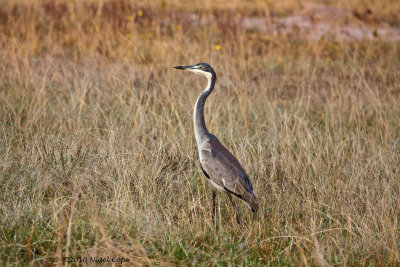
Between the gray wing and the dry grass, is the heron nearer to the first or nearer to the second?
the gray wing

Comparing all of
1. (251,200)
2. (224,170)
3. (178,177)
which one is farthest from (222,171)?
(178,177)

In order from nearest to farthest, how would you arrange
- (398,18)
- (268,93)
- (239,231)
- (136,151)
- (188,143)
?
(239,231), (136,151), (188,143), (268,93), (398,18)

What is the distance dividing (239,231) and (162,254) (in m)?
0.71

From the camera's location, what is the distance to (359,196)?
3898 millimetres

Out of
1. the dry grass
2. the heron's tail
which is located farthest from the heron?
the dry grass

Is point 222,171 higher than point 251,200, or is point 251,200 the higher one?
point 222,171

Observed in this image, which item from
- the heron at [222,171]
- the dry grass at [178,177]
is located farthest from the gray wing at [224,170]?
the dry grass at [178,177]

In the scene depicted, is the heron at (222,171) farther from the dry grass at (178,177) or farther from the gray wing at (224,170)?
the dry grass at (178,177)

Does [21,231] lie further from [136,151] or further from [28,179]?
[136,151]

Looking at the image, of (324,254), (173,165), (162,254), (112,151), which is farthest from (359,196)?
(112,151)

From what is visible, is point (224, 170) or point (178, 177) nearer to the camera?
point (224, 170)

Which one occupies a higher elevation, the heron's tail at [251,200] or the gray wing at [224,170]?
the gray wing at [224,170]

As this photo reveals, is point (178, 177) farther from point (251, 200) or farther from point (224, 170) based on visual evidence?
point (251, 200)

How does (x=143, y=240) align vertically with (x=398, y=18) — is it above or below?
below
